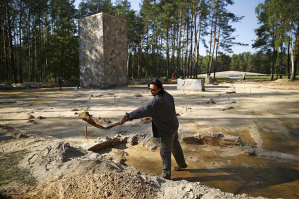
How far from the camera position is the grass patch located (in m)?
2.76

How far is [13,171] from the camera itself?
9.77ft

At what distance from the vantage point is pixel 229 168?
3842 mm

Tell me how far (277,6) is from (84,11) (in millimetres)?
32446

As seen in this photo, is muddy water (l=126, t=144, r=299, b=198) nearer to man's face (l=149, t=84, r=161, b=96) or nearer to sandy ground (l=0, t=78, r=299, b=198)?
sandy ground (l=0, t=78, r=299, b=198)

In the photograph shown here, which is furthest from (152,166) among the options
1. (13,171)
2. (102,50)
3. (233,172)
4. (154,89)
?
(102,50)

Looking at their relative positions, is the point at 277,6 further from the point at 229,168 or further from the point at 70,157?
the point at 70,157

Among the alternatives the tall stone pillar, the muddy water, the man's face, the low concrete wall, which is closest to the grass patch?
the muddy water

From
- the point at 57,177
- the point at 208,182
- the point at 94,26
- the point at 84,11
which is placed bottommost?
the point at 208,182

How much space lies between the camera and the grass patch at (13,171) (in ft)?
9.06

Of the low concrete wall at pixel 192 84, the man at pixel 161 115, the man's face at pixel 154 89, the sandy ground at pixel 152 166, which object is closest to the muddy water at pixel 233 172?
the sandy ground at pixel 152 166

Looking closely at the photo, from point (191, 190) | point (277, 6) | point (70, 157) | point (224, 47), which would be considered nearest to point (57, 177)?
point (70, 157)

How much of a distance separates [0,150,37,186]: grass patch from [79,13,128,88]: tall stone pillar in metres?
16.8

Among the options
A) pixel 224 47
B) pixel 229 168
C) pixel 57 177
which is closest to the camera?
pixel 57 177

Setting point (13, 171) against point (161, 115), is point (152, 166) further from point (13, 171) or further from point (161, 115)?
point (13, 171)
